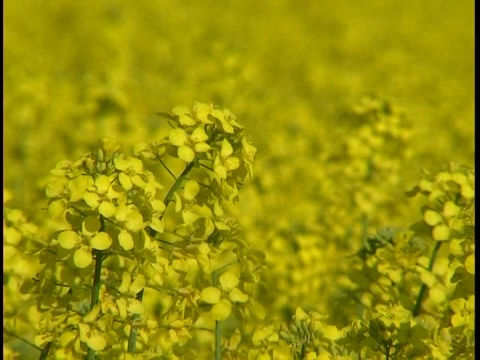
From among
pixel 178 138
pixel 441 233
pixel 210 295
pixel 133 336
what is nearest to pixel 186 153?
pixel 178 138

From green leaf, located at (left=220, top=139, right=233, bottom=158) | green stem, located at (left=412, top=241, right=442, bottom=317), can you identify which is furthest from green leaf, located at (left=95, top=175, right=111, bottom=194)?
green stem, located at (left=412, top=241, right=442, bottom=317)

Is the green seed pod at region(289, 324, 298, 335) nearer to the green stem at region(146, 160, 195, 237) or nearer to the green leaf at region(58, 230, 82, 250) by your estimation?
the green stem at region(146, 160, 195, 237)

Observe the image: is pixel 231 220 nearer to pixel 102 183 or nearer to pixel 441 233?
pixel 102 183

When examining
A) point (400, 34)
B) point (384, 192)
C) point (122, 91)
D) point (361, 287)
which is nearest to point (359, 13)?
point (400, 34)

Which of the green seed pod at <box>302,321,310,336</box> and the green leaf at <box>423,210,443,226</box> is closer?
the green seed pod at <box>302,321,310,336</box>

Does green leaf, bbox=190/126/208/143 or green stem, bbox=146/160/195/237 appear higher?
green leaf, bbox=190/126/208/143

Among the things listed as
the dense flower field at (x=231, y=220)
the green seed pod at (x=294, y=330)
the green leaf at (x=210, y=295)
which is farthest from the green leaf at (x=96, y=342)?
the green seed pod at (x=294, y=330)

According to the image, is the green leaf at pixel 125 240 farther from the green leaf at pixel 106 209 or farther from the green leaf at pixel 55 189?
the green leaf at pixel 55 189

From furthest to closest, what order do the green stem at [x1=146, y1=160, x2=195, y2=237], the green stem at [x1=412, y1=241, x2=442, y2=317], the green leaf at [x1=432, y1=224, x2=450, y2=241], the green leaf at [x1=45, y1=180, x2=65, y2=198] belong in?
1. the green stem at [x1=412, y1=241, x2=442, y2=317]
2. the green leaf at [x1=432, y1=224, x2=450, y2=241]
3. the green stem at [x1=146, y1=160, x2=195, y2=237]
4. the green leaf at [x1=45, y1=180, x2=65, y2=198]
